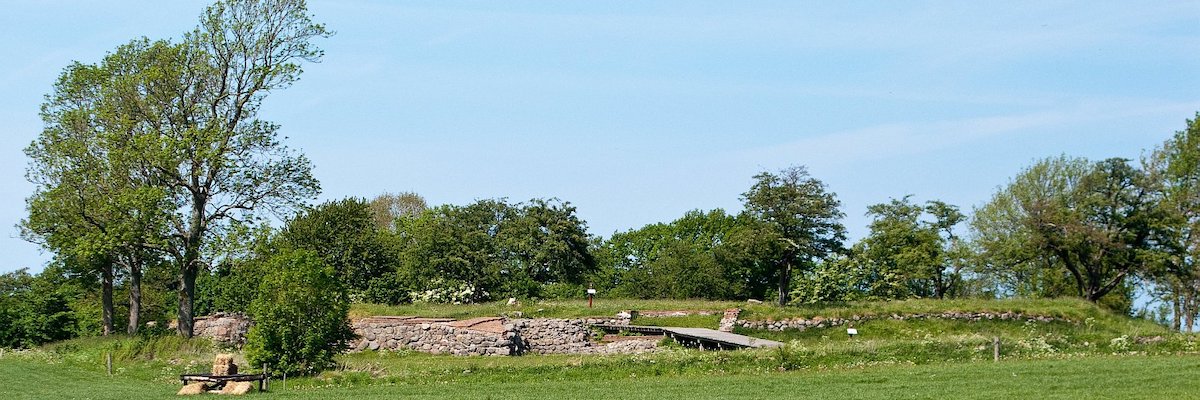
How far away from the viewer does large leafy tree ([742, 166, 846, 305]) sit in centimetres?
5175

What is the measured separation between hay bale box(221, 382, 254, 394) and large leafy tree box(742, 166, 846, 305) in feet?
94.1

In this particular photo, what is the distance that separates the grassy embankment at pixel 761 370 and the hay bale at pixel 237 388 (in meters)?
0.99

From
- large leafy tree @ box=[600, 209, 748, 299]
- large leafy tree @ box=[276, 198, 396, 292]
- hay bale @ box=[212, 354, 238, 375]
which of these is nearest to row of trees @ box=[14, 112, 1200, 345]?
large leafy tree @ box=[276, 198, 396, 292]

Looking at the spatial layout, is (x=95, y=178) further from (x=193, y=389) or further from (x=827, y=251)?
(x=827, y=251)

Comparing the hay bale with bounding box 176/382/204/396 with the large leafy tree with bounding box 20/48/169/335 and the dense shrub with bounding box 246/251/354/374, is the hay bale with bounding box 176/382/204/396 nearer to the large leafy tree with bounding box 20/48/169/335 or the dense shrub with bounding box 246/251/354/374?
the dense shrub with bounding box 246/251/354/374

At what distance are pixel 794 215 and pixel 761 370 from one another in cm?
2422

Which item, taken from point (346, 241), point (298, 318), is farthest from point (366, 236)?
point (298, 318)

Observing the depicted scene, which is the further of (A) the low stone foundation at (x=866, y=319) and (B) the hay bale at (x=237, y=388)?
(A) the low stone foundation at (x=866, y=319)

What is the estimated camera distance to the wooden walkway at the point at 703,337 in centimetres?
3481

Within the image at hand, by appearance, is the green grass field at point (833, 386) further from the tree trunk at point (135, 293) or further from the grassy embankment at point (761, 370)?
the tree trunk at point (135, 293)

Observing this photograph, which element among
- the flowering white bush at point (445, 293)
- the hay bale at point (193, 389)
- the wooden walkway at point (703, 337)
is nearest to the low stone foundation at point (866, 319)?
the wooden walkway at point (703, 337)

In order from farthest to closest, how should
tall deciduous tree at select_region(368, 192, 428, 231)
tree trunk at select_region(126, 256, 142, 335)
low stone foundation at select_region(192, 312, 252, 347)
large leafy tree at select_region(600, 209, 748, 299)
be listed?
tall deciduous tree at select_region(368, 192, 428, 231) → large leafy tree at select_region(600, 209, 748, 299) → tree trunk at select_region(126, 256, 142, 335) → low stone foundation at select_region(192, 312, 252, 347)

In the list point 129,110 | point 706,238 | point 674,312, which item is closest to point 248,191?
point 129,110

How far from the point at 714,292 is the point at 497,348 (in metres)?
33.2
